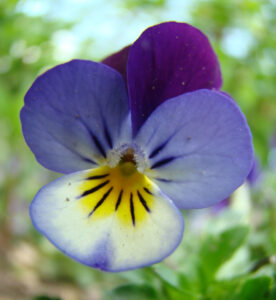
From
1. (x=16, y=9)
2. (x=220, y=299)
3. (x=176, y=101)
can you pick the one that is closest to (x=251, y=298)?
(x=220, y=299)

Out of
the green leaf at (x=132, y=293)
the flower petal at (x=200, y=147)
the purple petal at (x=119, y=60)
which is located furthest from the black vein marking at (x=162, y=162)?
the green leaf at (x=132, y=293)

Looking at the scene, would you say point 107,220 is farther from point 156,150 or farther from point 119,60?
point 119,60

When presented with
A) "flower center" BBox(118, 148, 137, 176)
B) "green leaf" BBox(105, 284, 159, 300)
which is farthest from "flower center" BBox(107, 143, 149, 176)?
"green leaf" BBox(105, 284, 159, 300)

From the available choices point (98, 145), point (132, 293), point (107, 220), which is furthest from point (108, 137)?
point (132, 293)

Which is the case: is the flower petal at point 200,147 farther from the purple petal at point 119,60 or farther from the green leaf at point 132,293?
the green leaf at point 132,293

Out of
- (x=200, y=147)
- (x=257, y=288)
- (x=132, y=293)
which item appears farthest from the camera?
(x=132, y=293)

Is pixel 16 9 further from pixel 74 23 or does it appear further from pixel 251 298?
pixel 251 298
